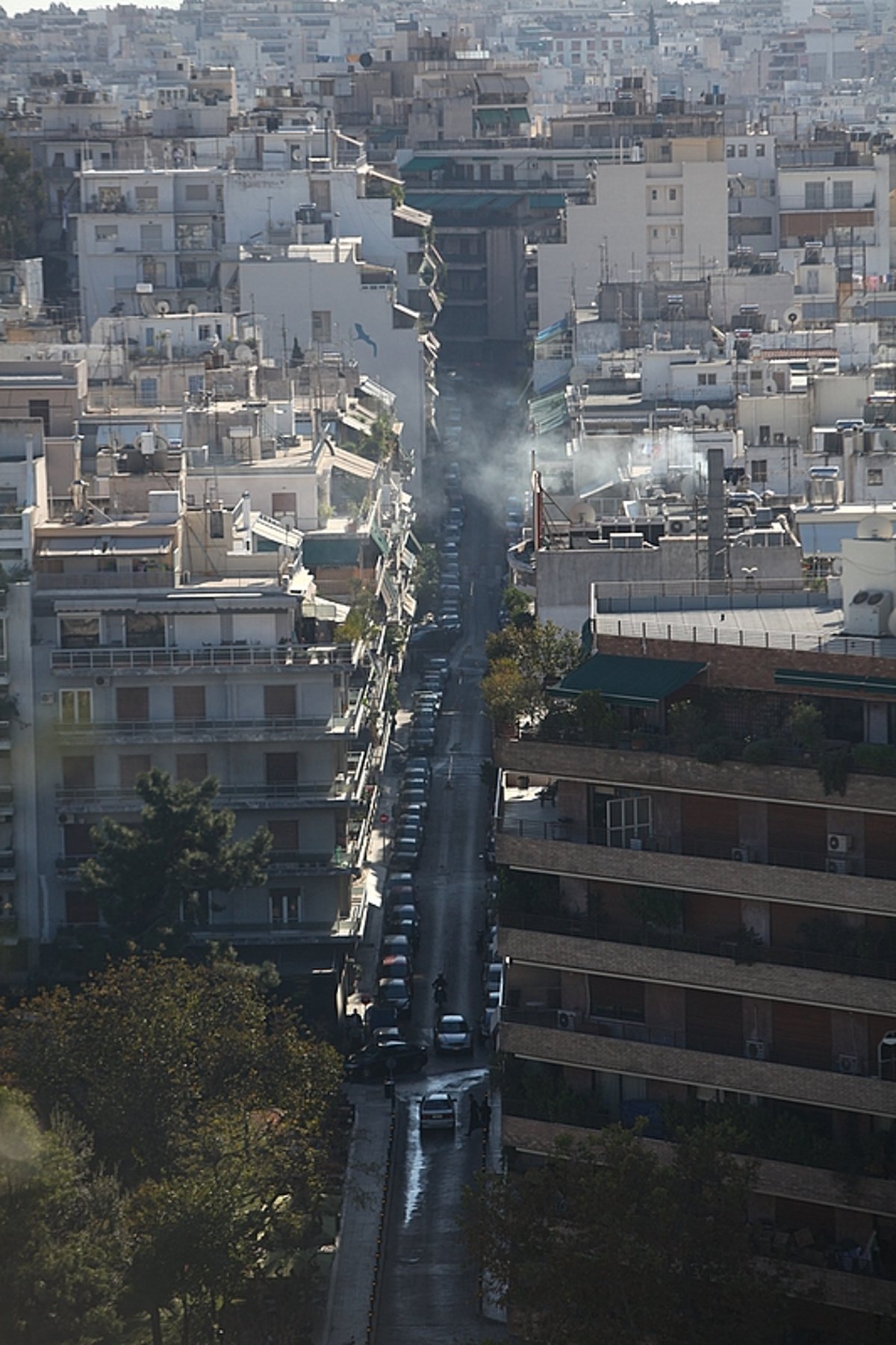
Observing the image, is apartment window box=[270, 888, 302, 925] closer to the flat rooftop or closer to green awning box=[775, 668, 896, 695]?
the flat rooftop

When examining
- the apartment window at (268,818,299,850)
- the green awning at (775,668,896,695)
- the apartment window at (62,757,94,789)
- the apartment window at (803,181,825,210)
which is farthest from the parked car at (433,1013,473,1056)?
the apartment window at (803,181,825,210)

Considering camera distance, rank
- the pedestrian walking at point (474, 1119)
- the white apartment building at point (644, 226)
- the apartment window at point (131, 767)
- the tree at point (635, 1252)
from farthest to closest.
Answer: the white apartment building at point (644, 226), the apartment window at point (131, 767), the pedestrian walking at point (474, 1119), the tree at point (635, 1252)

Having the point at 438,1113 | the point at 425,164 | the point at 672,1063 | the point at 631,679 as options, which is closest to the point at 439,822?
the point at 438,1113

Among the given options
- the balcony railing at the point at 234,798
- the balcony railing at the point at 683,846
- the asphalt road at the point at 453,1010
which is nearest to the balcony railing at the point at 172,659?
the balcony railing at the point at 234,798

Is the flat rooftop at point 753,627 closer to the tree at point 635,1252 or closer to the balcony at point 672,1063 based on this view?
the balcony at point 672,1063

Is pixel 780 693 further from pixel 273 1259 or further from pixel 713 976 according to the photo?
pixel 273 1259

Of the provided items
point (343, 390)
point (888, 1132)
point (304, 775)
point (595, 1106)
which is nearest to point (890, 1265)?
point (888, 1132)

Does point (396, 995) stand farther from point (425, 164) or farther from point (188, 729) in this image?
point (425, 164)
